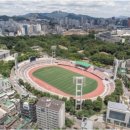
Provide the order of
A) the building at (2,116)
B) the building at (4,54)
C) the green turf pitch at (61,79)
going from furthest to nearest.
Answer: the building at (4,54) → the green turf pitch at (61,79) → the building at (2,116)

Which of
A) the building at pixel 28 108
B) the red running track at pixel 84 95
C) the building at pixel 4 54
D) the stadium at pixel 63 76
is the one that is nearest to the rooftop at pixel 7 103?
the building at pixel 28 108

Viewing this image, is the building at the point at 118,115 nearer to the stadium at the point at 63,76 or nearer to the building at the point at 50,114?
the stadium at the point at 63,76

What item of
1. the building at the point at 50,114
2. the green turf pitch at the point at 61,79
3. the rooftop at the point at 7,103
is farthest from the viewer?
the green turf pitch at the point at 61,79

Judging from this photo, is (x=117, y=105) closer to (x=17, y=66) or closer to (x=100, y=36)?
(x=17, y=66)

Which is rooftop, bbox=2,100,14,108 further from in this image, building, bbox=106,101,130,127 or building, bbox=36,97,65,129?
building, bbox=106,101,130,127

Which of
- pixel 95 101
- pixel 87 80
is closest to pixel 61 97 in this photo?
pixel 95 101

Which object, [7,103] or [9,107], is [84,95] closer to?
[9,107]

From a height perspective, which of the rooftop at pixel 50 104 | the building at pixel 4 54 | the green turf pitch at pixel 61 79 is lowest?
the green turf pitch at pixel 61 79
